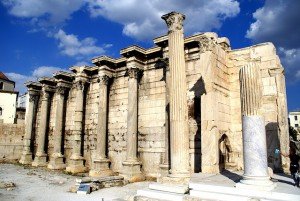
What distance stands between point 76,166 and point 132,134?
479 cm

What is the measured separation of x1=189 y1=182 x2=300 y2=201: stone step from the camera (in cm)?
637

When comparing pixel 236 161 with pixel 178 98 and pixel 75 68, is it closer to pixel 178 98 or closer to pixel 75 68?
Result: pixel 178 98

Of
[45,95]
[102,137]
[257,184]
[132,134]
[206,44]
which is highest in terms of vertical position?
[206,44]

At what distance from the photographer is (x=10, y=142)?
22219 mm

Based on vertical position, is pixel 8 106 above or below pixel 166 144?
above

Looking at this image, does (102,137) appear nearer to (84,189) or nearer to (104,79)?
(104,79)

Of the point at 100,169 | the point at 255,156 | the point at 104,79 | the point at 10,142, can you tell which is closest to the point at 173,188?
the point at 255,156

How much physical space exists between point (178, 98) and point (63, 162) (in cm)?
1186

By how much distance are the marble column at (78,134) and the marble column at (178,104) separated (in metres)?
8.98

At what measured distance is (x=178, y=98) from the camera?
9.30m

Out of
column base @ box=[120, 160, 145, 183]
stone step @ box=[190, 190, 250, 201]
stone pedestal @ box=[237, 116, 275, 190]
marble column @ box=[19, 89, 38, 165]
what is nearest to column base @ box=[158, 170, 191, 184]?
stone step @ box=[190, 190, 250, 201]

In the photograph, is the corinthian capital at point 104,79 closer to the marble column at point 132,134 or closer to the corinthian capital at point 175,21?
the marble column at point 132,134

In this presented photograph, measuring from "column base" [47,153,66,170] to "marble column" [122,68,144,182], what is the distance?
620 centimetres

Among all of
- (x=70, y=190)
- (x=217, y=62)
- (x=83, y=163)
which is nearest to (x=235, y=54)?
(x=217, y=62)
